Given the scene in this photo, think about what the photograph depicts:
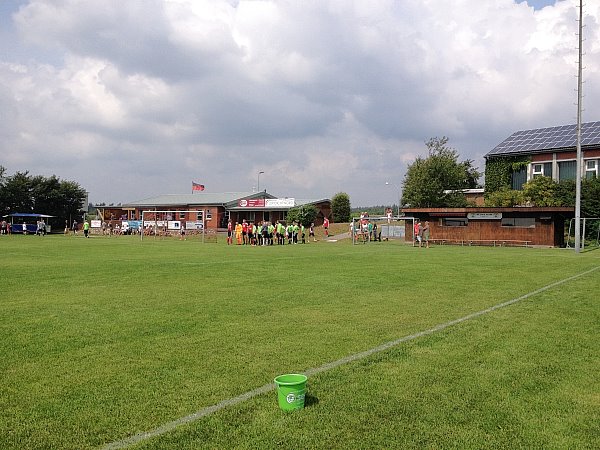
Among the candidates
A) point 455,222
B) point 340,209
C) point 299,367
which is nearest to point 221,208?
point 340,209

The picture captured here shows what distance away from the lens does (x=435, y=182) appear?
2223 inches

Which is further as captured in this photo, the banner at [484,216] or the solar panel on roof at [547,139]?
the solar panel on roof at [547,139]

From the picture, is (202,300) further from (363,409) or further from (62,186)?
(62,186)

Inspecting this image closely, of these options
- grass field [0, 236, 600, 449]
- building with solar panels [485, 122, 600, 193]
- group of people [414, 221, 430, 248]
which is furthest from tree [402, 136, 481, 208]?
grass field [0, 236, 600, 449]

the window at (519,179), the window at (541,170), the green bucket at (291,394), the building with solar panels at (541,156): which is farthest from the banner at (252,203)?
the green bucket at (291,394)

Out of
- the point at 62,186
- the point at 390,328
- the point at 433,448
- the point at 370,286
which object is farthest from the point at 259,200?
the point at 433,448

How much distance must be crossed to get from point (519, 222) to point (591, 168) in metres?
17.5

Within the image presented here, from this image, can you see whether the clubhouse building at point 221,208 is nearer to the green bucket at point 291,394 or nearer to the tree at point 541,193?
the tree at point 541,193

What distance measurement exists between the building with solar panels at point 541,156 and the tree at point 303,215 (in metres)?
19.9

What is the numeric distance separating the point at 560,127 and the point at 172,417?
190 feet

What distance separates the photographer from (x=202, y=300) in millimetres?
10453

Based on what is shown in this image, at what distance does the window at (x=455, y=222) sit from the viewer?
125 ft

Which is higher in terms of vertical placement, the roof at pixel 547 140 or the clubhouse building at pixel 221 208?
the roof at pixel 547 140

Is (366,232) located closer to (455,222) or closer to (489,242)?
(455,222)
